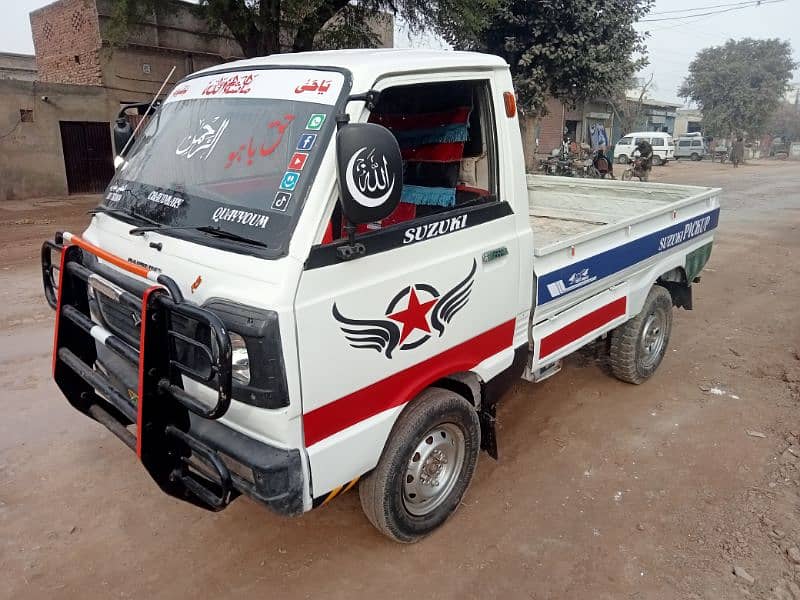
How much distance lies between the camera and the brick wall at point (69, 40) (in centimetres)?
1486

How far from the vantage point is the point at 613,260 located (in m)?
3.95

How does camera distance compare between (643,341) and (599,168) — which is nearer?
(643,341)

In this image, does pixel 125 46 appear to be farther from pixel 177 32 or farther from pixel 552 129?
pixel 552 129

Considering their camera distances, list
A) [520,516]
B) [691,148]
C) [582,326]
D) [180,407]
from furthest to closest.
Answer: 1. [691,148]
2. [582,326]
3. [520,516]
4. [180,407]

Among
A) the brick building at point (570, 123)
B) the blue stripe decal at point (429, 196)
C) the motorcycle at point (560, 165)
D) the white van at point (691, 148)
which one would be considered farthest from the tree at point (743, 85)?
the blue stripe decal at point (429, 196)

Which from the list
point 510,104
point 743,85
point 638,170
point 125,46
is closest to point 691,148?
point 743,85

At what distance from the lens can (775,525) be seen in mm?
3137

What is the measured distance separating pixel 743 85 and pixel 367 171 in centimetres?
4284

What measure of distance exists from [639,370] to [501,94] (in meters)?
2.64

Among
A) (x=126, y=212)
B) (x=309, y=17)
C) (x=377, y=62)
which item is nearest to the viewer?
(x=377, y=62)

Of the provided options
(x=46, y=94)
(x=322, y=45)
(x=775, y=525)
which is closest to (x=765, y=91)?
(x=322, y=45)

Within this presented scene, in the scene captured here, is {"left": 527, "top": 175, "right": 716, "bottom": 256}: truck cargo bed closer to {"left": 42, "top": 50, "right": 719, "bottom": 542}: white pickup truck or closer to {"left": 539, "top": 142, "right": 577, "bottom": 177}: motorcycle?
{"left": 42, "top": 50, "right": 719, "bottom": 542}: white pickup truck

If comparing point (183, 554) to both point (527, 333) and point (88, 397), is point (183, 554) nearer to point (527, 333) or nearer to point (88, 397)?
point (88, 397)

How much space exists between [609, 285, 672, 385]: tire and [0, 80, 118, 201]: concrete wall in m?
14.3
